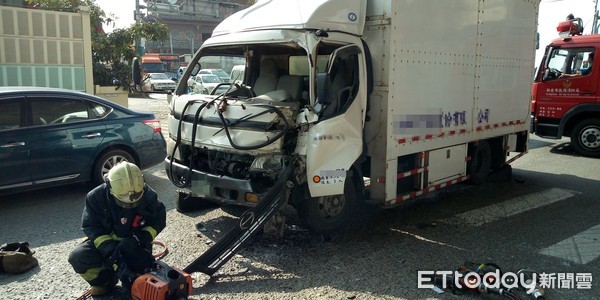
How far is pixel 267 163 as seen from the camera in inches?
188

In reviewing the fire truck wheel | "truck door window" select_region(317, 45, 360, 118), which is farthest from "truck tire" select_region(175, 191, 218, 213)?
"truck door window" select_region(317, 45, 360, 118)

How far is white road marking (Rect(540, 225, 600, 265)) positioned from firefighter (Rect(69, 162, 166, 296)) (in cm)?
405

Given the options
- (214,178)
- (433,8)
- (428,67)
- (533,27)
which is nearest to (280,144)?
(214,178)

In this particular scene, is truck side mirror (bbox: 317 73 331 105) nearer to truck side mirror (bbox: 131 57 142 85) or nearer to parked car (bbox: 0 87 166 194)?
truck side mirror (bbox: 131 57 142 85)

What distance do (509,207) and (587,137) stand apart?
5.94 metres

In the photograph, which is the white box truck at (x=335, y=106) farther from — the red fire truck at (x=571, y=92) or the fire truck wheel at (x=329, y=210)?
the red fire truck at (x=571, y=92)

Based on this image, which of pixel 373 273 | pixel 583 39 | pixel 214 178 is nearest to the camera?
pixel 373 273

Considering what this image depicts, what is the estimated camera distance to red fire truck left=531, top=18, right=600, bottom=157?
11.1 metres

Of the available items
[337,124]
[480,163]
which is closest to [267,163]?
[337,124]

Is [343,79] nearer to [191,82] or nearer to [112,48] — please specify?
[191,82]

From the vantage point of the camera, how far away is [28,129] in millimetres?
6230

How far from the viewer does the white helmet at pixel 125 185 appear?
3.62 m

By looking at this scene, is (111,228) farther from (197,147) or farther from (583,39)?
(583,39)

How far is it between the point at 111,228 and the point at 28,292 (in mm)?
996
